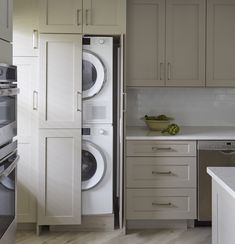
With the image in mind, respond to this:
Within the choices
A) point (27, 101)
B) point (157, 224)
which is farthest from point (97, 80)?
point (157, 224)

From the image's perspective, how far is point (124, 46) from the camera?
10.5 ft

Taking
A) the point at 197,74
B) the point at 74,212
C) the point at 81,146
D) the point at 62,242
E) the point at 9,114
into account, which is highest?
the point at 197,74

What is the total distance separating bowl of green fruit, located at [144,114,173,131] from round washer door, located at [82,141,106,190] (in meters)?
0.69

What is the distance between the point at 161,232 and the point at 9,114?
2015 mm

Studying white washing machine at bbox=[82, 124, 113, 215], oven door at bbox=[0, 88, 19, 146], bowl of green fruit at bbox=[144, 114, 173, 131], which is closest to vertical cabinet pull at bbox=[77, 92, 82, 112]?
white washing machine at bbox=[82, 124, 113, 215]

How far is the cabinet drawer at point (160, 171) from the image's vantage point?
327cm

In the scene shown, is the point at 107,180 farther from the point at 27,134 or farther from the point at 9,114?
the point at 9,114

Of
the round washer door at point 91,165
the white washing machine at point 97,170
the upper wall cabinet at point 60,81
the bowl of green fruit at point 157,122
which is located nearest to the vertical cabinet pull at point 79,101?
the upper wall cabinet at point 60,81

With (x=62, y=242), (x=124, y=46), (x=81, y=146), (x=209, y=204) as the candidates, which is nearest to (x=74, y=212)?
(x=62, y=242)

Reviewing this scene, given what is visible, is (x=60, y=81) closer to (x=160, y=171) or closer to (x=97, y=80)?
(x=97, y=80)

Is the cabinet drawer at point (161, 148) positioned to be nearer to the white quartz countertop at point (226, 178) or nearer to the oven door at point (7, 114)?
the white quartz countertop at point (226, 178)

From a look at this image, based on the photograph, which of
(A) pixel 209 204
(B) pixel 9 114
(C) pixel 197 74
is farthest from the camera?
(C) pixel 197 74

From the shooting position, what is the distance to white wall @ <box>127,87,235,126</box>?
3.91 m

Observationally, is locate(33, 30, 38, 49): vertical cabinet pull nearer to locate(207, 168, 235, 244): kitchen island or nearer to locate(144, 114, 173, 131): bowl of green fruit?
locate(144, 114, 173, 131): bowl of green fruit
